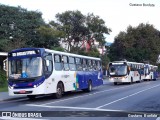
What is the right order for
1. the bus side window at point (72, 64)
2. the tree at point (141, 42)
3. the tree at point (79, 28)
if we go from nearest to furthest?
A: the bus side window at point (72, 64), the tree at point (79, 28), the tree at point (141, 42)

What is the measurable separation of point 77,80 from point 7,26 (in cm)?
2673

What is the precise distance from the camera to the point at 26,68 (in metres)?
19.3

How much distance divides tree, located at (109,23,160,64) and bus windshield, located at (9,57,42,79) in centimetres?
5032

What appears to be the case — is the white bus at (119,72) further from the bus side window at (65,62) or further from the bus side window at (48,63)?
the bus side window at (48,63)

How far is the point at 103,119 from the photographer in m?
12.0

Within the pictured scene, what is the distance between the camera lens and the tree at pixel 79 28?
55750mm

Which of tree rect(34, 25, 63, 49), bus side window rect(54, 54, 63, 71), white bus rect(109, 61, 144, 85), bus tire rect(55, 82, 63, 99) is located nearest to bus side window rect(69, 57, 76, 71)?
bus side window rect(54, 54, 63, 71)

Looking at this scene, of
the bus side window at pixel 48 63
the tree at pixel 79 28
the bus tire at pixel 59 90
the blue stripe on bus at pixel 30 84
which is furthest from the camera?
the tree at pixel 79 28

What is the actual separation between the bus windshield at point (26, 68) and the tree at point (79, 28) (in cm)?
3509

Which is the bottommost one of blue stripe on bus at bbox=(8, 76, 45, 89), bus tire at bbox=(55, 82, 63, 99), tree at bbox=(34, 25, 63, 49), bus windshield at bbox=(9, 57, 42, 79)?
bus tire at bbox=(55, 82, 63, 99)

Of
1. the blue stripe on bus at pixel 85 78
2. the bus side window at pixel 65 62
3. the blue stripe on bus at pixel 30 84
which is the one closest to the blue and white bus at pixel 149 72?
the blue stripe on bus at pixel 85 78

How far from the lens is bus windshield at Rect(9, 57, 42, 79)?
63.0ft

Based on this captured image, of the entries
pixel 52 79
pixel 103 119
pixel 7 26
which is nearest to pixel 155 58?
pixel 7 26

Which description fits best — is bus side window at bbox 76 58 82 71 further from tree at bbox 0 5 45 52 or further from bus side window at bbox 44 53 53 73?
tree at bbox 0 5 45 52
